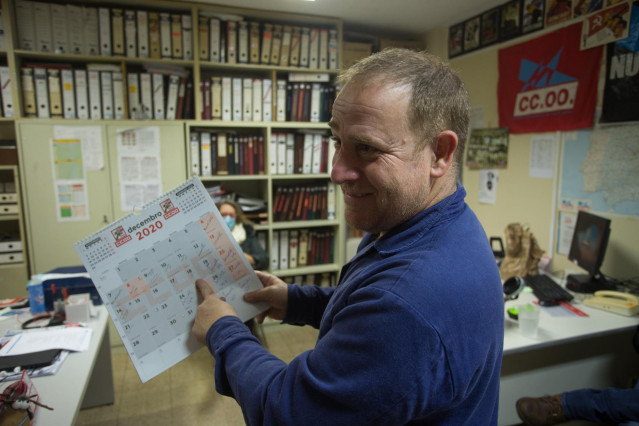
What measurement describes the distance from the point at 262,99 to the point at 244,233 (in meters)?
1.10

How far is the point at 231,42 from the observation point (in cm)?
297

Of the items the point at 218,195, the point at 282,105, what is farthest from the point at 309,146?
the point at 218,195

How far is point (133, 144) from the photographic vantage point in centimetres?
279

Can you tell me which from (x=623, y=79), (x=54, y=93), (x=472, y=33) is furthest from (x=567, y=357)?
(x=54, y=93)

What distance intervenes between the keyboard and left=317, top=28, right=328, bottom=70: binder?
2225 millimetres

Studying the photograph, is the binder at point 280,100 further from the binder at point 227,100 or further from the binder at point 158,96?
the binder at point 158,96

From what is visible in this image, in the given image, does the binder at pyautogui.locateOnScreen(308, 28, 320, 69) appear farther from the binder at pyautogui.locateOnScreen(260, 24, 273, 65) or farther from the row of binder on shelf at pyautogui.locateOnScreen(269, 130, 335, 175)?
the row of binder on shelf at pyautogui.locateOnScreen(269, 130, 335, 175)

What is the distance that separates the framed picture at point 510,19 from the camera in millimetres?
2723

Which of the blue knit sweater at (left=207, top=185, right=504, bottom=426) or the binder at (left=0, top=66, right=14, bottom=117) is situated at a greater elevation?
the binder at (left=0, top=66, right=14, bottom=117)

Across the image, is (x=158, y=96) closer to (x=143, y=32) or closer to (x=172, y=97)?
(x=172, y=97)

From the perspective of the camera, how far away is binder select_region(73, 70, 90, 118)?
2715 millimetres

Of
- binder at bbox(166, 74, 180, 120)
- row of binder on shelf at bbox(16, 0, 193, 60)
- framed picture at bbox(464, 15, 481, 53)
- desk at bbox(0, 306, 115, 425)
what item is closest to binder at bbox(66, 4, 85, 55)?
row of binder on shelf at bbox(16, 0, 193, 60)

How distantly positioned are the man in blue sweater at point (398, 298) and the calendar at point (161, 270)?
0.14 metres

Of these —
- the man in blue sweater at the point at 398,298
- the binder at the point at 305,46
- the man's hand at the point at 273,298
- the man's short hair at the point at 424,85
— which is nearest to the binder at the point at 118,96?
the binder at the point at 305,46
